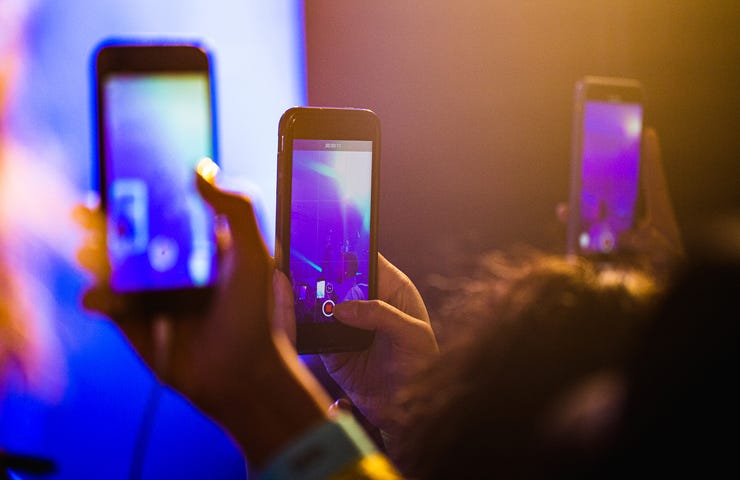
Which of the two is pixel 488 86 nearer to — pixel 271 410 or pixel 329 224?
pixel 329 224

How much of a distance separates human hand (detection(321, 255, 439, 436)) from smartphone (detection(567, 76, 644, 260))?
1.48 feet

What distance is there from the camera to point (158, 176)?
0.63 meters

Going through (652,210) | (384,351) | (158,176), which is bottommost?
(384,351)

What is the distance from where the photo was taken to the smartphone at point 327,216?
2.48ft

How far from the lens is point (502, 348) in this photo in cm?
37

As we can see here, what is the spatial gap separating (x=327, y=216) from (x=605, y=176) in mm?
641

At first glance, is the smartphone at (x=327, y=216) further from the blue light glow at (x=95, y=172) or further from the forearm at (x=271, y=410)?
the forearm at (x=271, y=410)

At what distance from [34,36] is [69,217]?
0.23 m

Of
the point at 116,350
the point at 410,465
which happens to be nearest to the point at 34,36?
the point at 116,350

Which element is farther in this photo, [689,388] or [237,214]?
[237,214]

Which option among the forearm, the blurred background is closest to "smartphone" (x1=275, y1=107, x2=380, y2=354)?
the forearm

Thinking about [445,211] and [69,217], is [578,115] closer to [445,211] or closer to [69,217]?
[445,211]

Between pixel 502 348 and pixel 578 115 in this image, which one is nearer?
pixel 502 348

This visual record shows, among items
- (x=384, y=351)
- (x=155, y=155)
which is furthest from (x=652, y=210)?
(x=155, y=155)
